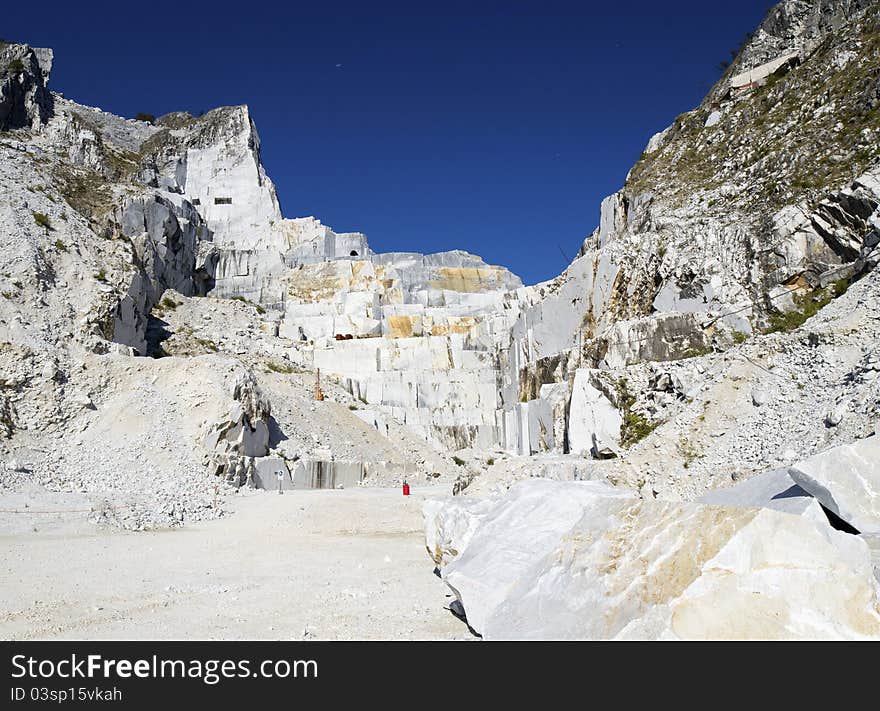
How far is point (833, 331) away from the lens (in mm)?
12938

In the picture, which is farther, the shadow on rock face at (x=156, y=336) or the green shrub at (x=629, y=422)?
the shadow on rock face at (x=156, y=336)

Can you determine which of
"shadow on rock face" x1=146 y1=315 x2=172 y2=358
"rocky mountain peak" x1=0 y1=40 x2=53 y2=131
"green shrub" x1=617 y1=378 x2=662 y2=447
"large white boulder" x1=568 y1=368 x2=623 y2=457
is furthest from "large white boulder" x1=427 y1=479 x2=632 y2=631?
"rocky mountain peak" x1=0 y1=40 x2=53 y2=131

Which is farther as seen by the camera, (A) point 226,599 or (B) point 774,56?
(B) point 774,56

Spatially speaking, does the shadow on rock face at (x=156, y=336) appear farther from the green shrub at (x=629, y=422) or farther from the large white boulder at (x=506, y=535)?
the large white boulder at (x=506, y=535)

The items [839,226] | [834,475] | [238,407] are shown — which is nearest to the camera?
[834,475]

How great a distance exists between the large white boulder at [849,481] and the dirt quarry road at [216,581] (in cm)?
350

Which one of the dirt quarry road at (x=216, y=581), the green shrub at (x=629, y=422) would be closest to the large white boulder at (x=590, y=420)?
Result: the green shrub at (x=629, y=422)

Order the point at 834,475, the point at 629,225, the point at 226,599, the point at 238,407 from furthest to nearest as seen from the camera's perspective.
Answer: the point at 629,225, the point at 238,407, the point at 226,599, the point at 834,475

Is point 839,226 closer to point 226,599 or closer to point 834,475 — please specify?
point 834,475

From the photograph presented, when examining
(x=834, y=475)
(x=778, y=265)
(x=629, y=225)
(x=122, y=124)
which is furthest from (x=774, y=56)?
(x=122, y=124)

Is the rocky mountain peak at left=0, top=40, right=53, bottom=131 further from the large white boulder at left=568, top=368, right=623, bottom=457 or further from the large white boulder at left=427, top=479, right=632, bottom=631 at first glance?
the large white boulder at left=427, top=479, right=632, bottom=631

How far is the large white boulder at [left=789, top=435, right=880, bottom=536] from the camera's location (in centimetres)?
575

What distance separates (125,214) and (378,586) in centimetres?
4543

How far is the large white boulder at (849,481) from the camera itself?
5746 mm
